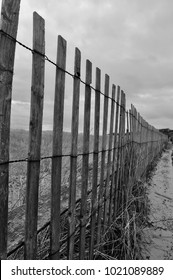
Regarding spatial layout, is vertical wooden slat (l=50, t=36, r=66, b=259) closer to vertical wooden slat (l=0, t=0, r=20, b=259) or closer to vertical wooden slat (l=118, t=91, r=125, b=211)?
vertical wooden slat (l=0, t=0, r=20, b=259)

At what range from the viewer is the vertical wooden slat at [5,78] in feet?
3.93

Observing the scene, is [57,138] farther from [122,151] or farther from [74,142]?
[122,151]

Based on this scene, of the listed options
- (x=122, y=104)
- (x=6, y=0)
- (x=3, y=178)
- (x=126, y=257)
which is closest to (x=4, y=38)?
(x=6, y=0)

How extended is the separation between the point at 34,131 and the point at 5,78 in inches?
14.1

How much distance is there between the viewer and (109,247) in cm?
297

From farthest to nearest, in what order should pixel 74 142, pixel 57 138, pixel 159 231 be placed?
pixel 159 231
pixel 74 142
pixel 57 138

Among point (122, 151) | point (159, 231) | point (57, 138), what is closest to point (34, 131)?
point (57, 138)

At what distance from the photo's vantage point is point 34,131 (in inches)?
58.1

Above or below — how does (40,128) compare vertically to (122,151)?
above

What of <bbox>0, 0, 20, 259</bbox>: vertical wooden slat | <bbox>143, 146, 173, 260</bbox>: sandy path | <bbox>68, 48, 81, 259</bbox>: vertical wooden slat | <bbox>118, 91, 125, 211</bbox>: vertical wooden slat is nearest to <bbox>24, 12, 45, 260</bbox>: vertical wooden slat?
<bbox>0, 0, 20, 259</bbox>: vertical wooden slat

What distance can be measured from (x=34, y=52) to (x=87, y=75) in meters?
0.87

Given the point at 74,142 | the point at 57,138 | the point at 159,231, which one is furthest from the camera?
the point at 159,231

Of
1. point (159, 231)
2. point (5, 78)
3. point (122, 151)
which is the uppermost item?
point (5, 78)
